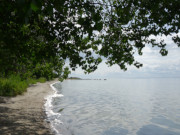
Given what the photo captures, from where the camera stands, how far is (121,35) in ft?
29.9

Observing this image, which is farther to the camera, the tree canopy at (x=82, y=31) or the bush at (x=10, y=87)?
the bush at (x=10, y=87)

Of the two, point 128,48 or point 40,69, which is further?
point 40,69

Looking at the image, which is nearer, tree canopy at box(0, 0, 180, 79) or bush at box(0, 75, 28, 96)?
tree canopy at box(0, 0, 180, 79)

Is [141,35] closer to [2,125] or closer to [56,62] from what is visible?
[56,62]

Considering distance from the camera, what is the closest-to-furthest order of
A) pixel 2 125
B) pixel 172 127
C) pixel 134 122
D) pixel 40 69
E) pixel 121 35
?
pixel 2 125, pixel 121 35, pixel 172 127, pixel 134 122, pixel 40 69

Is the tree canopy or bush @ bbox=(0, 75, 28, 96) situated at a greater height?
the tree canopy

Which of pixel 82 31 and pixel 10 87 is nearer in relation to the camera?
pixel 82 31

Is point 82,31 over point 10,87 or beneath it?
over

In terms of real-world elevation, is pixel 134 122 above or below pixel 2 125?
below

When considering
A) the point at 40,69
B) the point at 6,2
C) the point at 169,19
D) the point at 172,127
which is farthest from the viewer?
the point at 40,69

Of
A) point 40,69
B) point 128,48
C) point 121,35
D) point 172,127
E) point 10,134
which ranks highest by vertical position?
point 121,35

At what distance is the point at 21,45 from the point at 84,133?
19.7 feet

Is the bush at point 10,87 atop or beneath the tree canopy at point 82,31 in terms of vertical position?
beneath

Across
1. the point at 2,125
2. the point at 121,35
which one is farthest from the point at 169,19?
the point at 2,125
